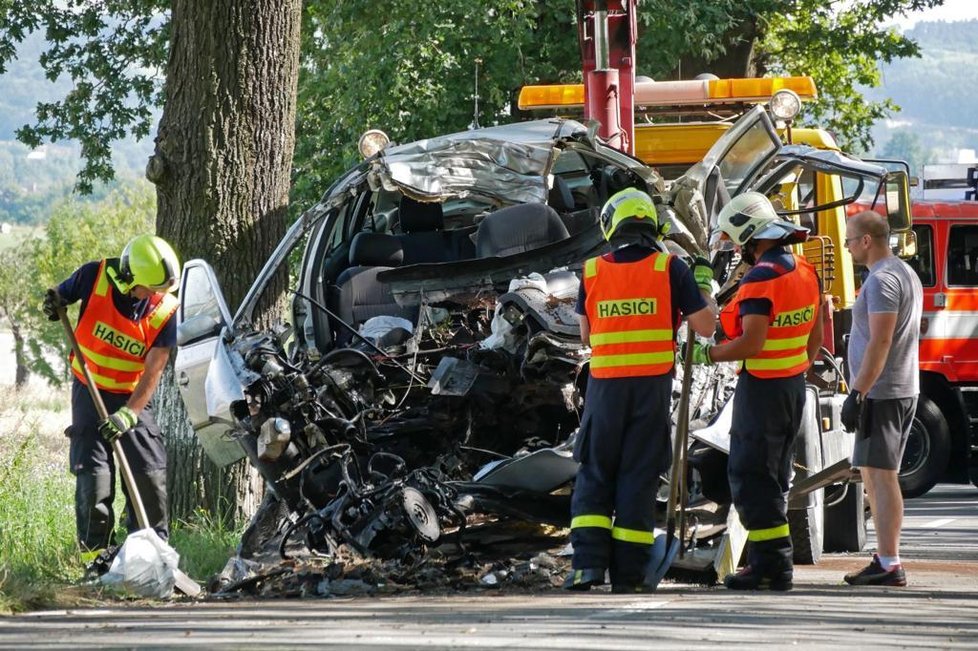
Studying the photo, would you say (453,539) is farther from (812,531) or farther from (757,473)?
(812,531)

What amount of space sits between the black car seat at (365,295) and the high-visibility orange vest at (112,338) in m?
1.07

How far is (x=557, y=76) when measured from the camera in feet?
65.1

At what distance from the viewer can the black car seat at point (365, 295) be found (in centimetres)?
901

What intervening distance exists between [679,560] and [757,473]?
64 centimetres

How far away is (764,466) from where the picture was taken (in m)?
7.46

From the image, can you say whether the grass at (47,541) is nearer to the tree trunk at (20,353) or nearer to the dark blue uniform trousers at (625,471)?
the dark blue uniform trousers at (625,471)

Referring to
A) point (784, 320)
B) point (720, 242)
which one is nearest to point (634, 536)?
point (784, 320)

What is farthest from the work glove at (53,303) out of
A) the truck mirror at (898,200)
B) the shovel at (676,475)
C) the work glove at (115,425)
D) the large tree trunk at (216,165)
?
the truck mirror at (898,200)

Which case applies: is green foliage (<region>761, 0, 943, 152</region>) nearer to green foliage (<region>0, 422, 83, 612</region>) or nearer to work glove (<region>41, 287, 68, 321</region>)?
green foliage (<region>0, 422, 83, 612</region>)

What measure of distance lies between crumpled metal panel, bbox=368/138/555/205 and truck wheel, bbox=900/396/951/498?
7104mm

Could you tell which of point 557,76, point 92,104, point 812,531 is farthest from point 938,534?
point 92,104

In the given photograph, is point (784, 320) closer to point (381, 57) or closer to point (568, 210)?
point (568, 210)

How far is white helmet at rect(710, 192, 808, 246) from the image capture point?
25.1 ft

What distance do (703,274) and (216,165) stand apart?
3584mm
